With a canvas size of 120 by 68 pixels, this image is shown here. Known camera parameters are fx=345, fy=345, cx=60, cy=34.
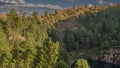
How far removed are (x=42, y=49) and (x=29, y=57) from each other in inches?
305

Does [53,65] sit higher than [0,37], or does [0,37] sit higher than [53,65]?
[0,37]

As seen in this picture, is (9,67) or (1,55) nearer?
(1,55)

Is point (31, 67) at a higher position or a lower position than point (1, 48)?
lower

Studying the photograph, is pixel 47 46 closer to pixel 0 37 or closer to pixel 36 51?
pixel 36 51

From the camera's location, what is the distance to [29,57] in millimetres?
118938

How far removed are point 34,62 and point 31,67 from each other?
3840mm

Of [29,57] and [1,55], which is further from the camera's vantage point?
[29,57]

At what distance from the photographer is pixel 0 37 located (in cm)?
11431

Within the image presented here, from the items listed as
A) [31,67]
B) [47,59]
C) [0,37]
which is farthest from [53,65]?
[0,37]

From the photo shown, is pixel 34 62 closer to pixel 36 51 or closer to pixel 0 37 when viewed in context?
pixel 36 51

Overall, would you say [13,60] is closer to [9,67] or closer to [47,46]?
[9,67]

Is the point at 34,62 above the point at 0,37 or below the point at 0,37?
below

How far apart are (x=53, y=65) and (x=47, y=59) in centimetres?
319

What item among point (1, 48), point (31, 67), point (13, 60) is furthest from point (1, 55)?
point (31, 67)
